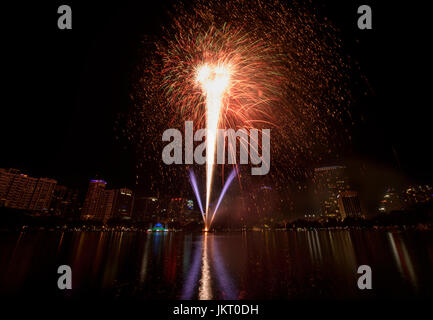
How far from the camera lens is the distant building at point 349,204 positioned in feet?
486

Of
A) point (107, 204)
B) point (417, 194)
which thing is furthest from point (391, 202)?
point (107, 204)

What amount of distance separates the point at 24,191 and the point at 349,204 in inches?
7987

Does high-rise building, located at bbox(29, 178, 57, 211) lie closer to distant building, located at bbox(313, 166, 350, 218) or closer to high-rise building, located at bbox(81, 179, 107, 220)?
high-rise building, located at bbox(81, 179, 107, 220)

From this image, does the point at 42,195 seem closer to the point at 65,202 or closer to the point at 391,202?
the point at 65,202

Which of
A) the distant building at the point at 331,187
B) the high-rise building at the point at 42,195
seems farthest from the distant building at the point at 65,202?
the distant building at the point at 331,187

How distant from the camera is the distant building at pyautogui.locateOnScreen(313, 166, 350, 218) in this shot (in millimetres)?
161125

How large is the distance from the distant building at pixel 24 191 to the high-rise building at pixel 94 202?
82.3ft

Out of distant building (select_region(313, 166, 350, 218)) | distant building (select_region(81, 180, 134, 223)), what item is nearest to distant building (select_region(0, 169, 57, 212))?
distant building (select_region(81, 180, 134, 223))

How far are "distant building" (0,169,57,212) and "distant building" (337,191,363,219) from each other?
193 metres

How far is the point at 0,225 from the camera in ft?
243

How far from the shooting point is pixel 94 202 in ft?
509
